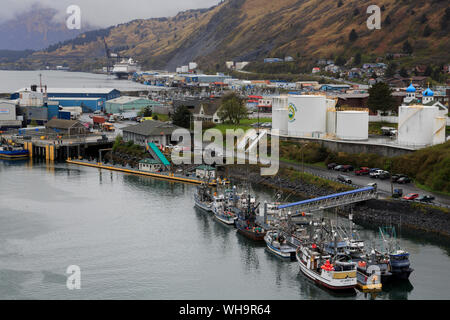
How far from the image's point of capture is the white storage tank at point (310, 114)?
2231 centimetres

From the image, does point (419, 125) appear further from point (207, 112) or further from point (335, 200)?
point (207, 112)

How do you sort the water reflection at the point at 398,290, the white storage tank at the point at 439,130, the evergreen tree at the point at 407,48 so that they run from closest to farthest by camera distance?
the water reflection at the point at 398,290 < the white storage tank at the point at 439,130 < the evergreen tree at the point at 407,48

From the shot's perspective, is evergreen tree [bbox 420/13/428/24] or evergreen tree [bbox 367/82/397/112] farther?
evergreen tree [bbox 420/13/428/24]

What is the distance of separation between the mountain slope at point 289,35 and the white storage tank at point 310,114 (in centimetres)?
2112

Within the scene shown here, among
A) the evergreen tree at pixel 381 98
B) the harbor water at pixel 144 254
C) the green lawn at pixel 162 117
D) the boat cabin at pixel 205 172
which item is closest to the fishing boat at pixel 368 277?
the harbor water at pixel 144 254

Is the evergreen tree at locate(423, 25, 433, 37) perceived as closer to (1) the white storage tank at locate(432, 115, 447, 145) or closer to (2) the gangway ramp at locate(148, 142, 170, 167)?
(1) the white storage tank at locate(432, 115, 447, 145)

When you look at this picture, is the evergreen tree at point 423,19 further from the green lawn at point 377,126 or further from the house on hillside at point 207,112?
the green lawn at point 377,126

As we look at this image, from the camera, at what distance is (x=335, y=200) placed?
620 inches

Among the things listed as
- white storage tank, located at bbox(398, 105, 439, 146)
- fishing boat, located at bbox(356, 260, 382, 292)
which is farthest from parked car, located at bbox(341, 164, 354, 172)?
fishing boat, located at bbox(356, 260, 382, 292)

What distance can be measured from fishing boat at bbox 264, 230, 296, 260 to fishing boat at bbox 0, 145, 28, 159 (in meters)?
16.2

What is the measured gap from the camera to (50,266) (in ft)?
39.9

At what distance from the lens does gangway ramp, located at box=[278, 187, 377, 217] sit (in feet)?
50.7

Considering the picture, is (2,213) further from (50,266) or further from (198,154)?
(198,154)
